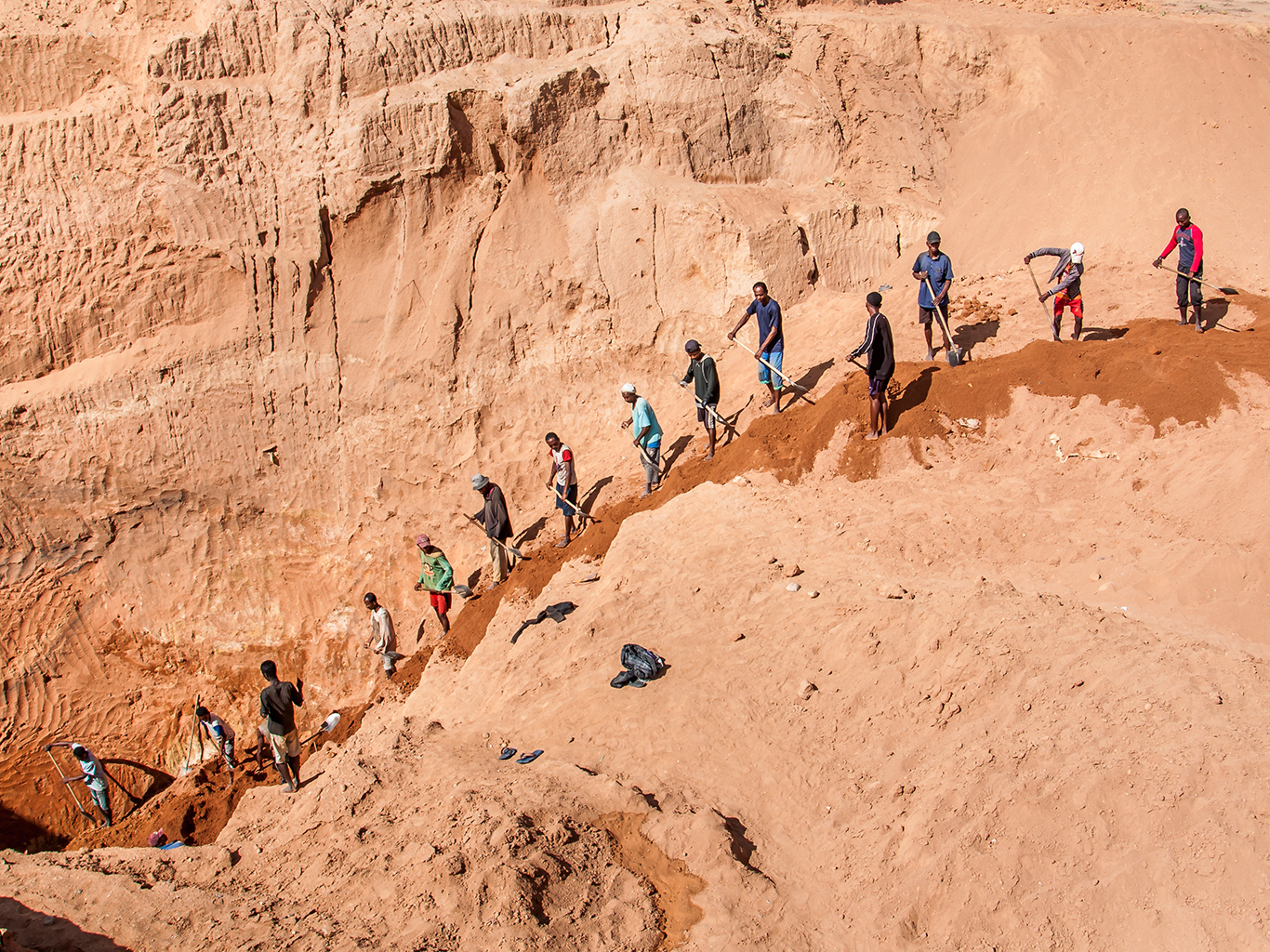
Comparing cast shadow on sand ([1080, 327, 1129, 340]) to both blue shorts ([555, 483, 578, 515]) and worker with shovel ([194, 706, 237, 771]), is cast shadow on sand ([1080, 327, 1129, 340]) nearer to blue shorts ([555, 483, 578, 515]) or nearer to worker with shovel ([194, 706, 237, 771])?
blue shorts ([555, 483, 578, 515])

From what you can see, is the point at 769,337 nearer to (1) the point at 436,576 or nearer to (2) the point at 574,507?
(2) the point at 574,507

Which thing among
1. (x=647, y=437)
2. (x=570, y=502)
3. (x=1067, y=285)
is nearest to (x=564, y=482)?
(x=570, y=502)

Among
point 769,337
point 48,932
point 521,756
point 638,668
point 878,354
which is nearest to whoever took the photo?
point 48,932

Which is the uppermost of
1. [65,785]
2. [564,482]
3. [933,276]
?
[933,276]

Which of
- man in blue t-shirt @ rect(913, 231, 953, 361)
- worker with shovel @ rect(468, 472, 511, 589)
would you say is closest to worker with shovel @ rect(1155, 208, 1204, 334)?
man in blue t-shirt @ rect(913, 231, 953, 361)

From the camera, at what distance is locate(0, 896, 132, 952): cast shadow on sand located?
4.38 m

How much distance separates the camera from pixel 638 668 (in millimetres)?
6551

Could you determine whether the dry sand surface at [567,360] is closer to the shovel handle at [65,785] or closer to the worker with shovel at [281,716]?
the shovel handle at [65,785]

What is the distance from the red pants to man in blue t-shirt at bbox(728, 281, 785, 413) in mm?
2938

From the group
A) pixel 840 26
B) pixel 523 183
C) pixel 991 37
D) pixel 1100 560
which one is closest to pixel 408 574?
pixel 523 183

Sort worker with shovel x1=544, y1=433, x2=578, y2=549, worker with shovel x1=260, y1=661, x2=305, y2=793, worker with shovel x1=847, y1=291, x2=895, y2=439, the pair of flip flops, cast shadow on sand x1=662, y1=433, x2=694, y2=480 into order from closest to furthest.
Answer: the pair of flip flops
worker with shovel x1=260, y1=661, x2=305, y2=793
worker with shovel x1=847, y1=291, x2=895, y2=439
worker with shovel x1=544, y1=433, x2=578, y2=549
cast shadow on sand x1=662, y1=433, x2=694, y2=480

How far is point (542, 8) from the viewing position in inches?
461

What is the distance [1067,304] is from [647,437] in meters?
4.73

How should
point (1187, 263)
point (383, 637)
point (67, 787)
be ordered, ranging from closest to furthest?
point (1187, 263) → point (383, 637) → point (67, 787)
